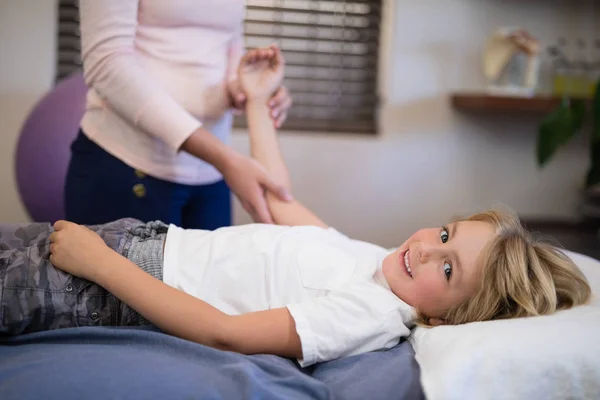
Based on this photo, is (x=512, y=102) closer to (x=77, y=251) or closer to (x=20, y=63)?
(x=20, y=63)

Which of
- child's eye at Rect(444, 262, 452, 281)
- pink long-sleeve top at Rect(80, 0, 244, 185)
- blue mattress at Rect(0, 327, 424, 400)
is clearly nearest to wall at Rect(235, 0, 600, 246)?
pink long-sleeve top at Rect(80, 0, 244, 185)

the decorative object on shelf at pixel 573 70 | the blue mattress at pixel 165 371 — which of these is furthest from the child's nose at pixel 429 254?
the decorative object on shelf at pixel 573 70

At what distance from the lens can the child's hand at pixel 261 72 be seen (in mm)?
1518

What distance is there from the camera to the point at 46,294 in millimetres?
1050

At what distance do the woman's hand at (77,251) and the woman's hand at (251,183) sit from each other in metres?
0.34

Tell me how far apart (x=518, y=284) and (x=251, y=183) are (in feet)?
1.78

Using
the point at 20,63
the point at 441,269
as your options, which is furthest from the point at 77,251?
the point at 20,63

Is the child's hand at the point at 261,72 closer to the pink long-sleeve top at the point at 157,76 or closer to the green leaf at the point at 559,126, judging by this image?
the pink long-sleeve top at the point at 157,76

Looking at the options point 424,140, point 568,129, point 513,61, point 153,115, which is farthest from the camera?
point 424,140

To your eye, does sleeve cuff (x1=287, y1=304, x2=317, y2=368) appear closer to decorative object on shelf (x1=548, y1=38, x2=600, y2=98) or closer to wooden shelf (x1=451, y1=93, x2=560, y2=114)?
wooden shelf (x1=451, y1=93, x2=560, y2=114)

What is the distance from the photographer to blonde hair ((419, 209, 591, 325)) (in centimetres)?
108

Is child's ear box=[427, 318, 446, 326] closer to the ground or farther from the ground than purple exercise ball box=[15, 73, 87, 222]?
closer to the ground

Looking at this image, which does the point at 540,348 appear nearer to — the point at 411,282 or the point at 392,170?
the point at 411,282

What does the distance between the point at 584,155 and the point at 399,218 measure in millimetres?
836
